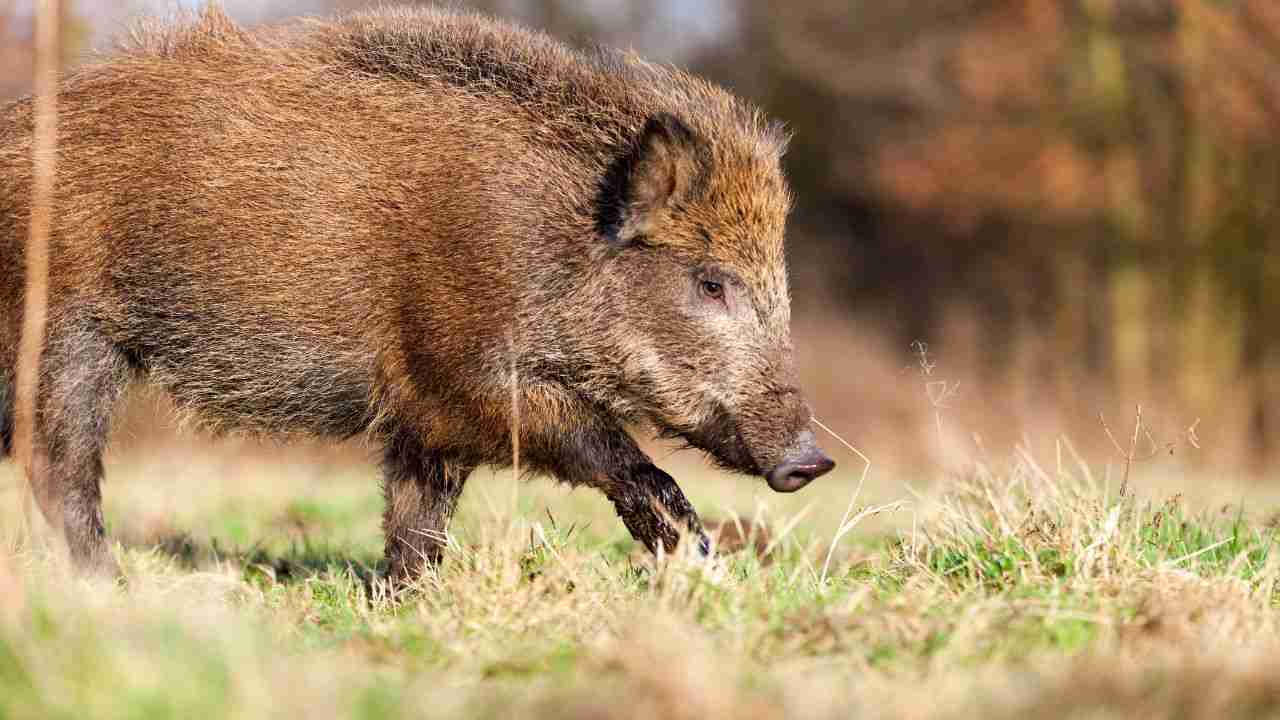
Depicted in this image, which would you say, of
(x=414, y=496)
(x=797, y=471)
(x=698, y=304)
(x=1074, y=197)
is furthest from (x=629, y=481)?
(x=1074, y=197)

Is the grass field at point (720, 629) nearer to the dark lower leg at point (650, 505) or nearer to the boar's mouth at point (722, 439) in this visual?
the dark lower leg at point (650, 505)

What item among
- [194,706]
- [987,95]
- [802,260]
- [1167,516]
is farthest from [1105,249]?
[194,706]

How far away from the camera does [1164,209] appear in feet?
64.0

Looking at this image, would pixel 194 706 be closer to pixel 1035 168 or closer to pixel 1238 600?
pixel 1238 600

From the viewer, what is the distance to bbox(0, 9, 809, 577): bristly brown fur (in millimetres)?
4934

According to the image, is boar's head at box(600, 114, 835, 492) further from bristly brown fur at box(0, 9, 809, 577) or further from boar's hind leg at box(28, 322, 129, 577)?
boar's hind leg at box(28, 322, 129, 577)

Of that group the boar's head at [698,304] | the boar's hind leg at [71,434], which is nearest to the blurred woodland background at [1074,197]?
the boar's head at [698,304]

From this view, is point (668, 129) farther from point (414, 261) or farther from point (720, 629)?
point (720, 629)

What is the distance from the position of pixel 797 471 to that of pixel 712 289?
74 centimetres

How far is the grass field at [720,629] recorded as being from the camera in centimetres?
260

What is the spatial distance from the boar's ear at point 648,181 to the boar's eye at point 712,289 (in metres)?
0.24

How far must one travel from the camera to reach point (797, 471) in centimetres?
475

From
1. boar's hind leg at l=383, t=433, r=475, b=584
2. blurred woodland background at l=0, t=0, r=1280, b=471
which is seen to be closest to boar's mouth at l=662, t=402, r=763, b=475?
boar's hind leg at l=383, t=433, r=475, b=584

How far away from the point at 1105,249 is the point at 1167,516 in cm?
1731
